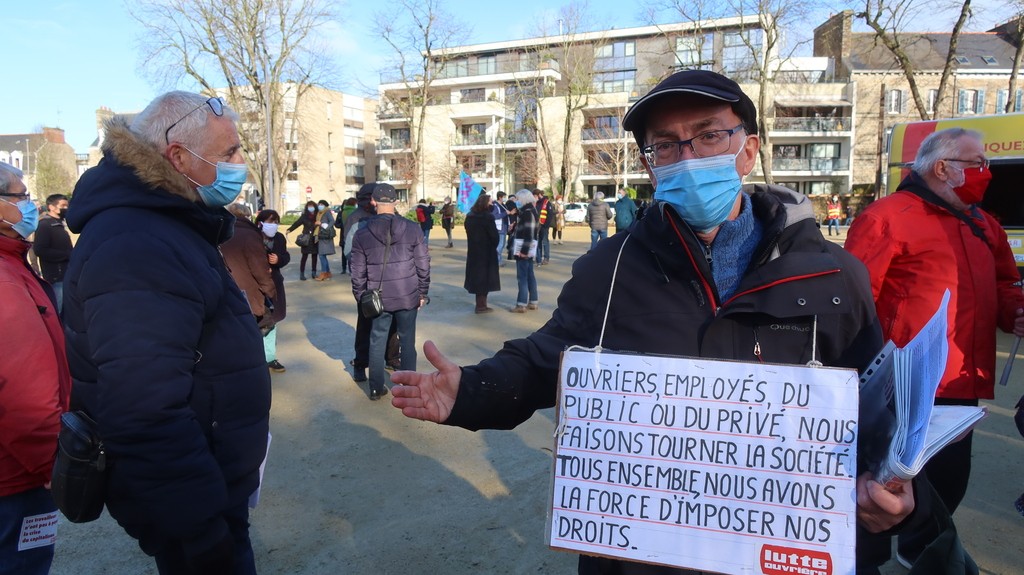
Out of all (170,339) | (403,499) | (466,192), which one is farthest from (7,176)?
(466,192)

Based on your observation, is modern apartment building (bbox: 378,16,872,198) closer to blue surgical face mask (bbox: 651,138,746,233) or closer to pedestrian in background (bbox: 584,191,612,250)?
pedestrian in background (bbox: 584,191,612,250)

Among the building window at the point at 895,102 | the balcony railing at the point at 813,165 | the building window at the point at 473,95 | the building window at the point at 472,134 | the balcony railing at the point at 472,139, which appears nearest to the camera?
the building window at the point at 895,102

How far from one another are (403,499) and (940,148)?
357 cm

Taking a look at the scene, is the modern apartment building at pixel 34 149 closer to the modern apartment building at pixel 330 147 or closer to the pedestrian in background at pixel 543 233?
the modern apartment building at pixel 330 147

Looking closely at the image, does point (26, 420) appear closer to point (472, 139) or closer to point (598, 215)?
point (598, 215)

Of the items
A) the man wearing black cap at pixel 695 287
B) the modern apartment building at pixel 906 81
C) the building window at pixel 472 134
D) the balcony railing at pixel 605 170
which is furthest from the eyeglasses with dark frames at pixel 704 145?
the building window at pixel 472 134

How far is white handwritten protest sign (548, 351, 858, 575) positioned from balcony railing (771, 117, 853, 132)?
2001 inches

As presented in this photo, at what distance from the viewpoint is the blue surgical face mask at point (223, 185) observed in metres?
2.31

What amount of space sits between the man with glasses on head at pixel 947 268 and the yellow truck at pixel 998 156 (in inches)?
249

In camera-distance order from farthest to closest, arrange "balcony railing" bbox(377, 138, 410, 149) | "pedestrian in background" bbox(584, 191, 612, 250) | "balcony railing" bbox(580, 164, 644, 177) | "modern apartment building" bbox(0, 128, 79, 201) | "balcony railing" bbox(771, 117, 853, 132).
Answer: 1. "modern apartment building" bbox(0, 128, 79, 201)
2. "balcony railing" bbox(377, 138, 410, 149)
3. "balcony railing" bbox(580, 164, 644, 177)
4. "balcony railing" bbox(771, 117, 853, 132)
5. "pedestrian in background" bbox(584, 191, 612, 250)

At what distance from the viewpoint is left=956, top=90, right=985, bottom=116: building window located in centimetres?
4434

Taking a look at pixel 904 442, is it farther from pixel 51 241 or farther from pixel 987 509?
pixel 51 241

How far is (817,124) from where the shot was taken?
4678 centimetres

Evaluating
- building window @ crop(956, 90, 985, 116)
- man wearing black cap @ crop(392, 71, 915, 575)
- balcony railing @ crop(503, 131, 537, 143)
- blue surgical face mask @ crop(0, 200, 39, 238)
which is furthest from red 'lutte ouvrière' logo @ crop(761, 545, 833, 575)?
balcony railing @ crop(503, 131, 537, 143)
